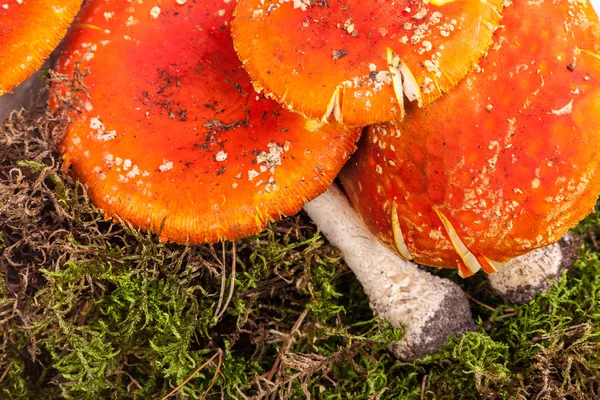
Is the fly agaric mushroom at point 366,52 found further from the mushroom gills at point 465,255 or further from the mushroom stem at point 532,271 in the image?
the mushroom stem at point 532,271

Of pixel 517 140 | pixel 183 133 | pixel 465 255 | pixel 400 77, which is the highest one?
pixel 400 77

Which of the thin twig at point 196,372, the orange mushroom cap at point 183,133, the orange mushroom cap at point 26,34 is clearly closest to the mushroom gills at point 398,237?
Answer: the orange mushroom cap at point 183,133

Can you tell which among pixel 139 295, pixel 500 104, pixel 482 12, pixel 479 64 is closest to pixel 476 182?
pixel 500 104

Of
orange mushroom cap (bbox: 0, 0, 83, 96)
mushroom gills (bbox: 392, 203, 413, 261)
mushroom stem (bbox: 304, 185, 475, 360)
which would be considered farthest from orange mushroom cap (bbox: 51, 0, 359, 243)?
mushroom stem (bbox: 304, 185, 475, 360)

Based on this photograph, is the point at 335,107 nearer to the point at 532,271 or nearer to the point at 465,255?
Result: the point at 465,255

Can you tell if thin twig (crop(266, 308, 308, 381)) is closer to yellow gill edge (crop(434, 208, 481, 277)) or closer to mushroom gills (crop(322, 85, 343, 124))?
yellow gill edge (crop(434, 208, 481, 277))

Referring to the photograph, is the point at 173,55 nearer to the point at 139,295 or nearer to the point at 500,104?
the point at 139,295

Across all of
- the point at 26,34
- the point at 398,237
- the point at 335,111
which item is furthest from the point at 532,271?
the point at 26,34
